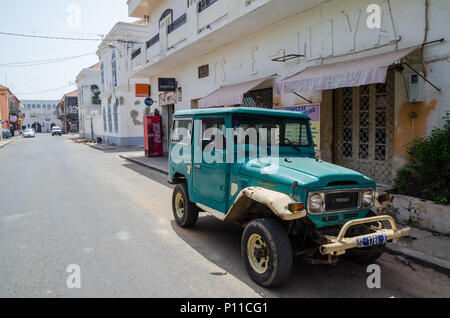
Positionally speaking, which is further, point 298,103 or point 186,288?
point 298,103

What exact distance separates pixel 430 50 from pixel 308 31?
3.46 m

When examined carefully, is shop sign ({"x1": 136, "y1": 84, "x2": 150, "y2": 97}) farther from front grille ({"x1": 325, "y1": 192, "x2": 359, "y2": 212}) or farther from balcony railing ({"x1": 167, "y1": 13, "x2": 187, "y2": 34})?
front grille ({"x1": 325, "y1": 192, "x2": 359, "y2": 212})

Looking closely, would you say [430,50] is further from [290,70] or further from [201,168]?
[201,168]

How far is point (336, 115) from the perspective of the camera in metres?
8.69

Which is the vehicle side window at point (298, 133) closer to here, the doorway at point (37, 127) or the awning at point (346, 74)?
the awning at point (346, 74)

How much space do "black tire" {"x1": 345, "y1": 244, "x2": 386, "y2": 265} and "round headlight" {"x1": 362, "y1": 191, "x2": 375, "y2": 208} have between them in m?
0.57

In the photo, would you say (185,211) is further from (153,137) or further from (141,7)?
(141,7)

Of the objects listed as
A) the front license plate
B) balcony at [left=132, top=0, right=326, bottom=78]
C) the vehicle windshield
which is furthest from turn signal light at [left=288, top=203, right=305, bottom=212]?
balcony at [left=132, top=0, right=326, bottom=78]

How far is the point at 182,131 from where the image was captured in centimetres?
596

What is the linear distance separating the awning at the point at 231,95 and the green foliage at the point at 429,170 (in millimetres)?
5171

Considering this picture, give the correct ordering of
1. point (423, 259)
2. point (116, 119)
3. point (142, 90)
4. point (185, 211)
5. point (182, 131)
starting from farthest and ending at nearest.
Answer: point (116, 119) → point (142, 90) → point (182, 131) → point (185, 211) → point (423, 259)

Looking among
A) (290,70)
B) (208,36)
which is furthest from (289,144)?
(208,36)

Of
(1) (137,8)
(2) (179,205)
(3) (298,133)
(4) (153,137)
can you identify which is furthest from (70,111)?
(3) (298,133)

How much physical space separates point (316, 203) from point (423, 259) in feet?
6.41
